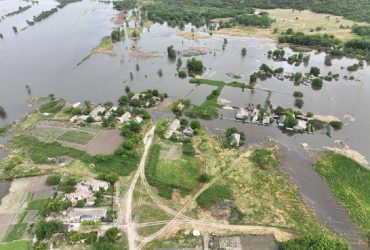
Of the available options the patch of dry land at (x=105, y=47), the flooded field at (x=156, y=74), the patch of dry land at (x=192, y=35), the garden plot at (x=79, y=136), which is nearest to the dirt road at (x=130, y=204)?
the garden plot at (x=79, y=136)

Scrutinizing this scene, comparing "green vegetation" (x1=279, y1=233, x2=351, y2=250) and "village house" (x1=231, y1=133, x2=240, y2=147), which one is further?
"village house" (x1=231, y1=133, x2=240, y2=147)

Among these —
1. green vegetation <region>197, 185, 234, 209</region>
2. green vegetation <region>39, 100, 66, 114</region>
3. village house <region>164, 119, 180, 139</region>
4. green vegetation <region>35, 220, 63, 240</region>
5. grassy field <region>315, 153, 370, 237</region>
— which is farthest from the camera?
green vegetation <region>39, 100, 66, 114</region>

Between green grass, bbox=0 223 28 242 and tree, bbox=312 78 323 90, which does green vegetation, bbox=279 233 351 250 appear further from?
tree, bbox=312 78 323 90

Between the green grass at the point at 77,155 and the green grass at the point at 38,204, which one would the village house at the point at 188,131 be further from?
the green grass at the point at 38,204

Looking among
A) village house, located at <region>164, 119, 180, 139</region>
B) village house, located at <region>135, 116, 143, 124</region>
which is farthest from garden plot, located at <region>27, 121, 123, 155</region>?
village house, located at <region>164, 119, 180, 139</region>

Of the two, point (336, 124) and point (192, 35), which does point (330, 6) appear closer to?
point (192, 35)

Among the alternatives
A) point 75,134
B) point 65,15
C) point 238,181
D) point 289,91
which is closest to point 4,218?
point 75,134
